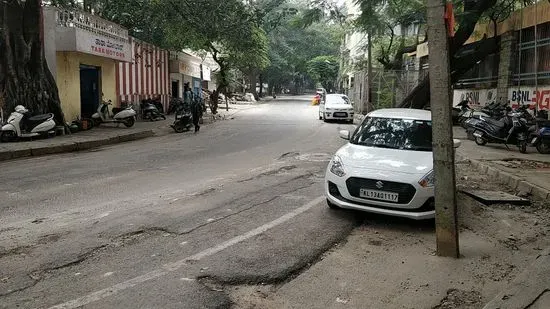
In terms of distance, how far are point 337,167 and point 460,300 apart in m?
2.69

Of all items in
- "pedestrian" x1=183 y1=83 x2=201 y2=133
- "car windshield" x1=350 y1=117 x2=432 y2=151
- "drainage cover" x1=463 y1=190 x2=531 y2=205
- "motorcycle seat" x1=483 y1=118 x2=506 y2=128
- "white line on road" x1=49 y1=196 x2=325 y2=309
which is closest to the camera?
"white line on road" x1=49 y1=196 x2=325 y2=309

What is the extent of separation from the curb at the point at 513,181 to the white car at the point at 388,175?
2.34 meters

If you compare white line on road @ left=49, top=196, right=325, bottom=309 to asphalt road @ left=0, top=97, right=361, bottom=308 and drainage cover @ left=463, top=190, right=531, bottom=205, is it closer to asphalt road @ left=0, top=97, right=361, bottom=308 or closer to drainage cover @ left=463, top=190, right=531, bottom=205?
asphalt road @ left=0, top=97, right=361, bottom=308

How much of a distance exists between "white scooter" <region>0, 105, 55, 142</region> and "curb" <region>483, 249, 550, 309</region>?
13.2m

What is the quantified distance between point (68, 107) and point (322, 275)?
15491mm

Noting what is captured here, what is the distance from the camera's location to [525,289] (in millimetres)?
4309

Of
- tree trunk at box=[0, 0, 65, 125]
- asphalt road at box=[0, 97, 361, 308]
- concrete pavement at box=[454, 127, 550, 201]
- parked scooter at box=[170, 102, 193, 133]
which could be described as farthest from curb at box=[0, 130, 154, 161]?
concrete pavement at box=[454, 127, 550, 201]

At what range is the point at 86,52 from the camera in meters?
17.2

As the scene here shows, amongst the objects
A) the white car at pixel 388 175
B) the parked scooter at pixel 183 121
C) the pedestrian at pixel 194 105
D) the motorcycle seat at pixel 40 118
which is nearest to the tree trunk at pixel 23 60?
the motorcycle seat at pixel 40 118

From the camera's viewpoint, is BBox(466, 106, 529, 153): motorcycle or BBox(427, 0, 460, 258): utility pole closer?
BBox(427, 0, 460, 258): utility pole

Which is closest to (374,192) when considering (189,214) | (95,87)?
(189,214)

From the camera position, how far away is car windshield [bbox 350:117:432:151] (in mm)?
7152

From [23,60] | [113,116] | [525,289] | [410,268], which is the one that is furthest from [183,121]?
[525,289]

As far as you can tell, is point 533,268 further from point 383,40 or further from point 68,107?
point 383,40
